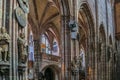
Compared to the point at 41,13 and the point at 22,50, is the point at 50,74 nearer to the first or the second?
the point at 41,13

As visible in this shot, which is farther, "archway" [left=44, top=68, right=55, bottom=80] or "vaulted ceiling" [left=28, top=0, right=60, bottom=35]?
"archway" [left=44, top=68, right=55, bottom=80]

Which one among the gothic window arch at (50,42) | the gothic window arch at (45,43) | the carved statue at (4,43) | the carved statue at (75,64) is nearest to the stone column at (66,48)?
the carved statue at (75,64)

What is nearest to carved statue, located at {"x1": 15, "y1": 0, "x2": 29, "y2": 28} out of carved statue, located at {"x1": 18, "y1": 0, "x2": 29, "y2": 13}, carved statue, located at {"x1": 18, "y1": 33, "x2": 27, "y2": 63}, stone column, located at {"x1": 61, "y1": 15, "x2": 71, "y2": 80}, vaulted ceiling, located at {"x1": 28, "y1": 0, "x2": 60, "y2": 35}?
carved statue, located at {"x1": 18, "y1": 0, "x2": 29, "y2": 13}

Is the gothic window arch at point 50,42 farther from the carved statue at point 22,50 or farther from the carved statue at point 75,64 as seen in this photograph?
the carved statue at point 22,50

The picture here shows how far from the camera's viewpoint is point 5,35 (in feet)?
31.9

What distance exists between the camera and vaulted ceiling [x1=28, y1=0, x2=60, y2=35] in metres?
25.7

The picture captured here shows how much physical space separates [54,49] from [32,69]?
7.47 meters

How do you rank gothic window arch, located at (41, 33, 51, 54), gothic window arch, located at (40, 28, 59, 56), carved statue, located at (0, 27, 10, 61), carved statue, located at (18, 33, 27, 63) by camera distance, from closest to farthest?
1. carved statue, located at (0, 27, 10, 61)
2. carved statue, located at (18, 33, 27, 63)
3. gothic window arch, located at (41, 33, 51, 54)
4. gothic window arch, located at (40, 28, 59, 56)

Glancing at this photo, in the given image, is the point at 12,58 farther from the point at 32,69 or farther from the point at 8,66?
the point at 32,69

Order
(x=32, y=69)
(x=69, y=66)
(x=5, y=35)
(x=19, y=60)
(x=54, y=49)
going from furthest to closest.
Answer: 1. (x=54, y=49)
2. (x=32, y=69)
3. (x=69, y=66)
4. (x=19, y=60)
5. (x=5, y=35)

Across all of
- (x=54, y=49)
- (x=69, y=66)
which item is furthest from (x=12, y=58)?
(x=54, y=49)

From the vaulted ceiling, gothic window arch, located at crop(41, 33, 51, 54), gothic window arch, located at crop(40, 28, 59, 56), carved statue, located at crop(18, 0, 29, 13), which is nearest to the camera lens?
carved statue, located at crop(18, 0, 29, 13)

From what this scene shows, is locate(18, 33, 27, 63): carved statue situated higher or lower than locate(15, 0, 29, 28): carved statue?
lower

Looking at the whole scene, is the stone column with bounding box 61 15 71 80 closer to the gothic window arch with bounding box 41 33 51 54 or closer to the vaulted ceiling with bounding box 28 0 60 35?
the vaulted ceiling with bounding box 28 0 60 35
